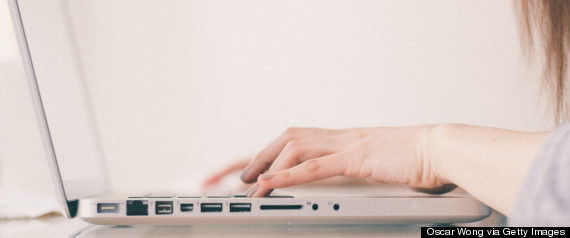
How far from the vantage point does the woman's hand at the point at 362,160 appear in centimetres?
48

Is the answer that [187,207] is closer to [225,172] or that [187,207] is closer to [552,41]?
[225,172]

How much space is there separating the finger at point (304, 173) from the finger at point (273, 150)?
Result: 0.39 ft

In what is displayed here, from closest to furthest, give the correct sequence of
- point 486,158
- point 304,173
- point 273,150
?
point 486,158
point 304,173
point 273,150

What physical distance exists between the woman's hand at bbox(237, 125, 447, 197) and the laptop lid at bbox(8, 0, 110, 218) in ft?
0.87

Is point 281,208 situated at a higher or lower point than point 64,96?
lower

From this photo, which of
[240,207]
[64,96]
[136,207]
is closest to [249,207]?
[240,207]

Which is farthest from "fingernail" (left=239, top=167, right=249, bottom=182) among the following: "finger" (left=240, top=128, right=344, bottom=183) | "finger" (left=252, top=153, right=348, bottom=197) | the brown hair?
the brown hair

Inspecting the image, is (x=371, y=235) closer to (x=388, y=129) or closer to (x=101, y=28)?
(x=388, y=129)

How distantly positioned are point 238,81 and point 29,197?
355 mm

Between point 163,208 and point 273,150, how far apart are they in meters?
0.23

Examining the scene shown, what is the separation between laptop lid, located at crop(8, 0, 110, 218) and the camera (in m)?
0.58

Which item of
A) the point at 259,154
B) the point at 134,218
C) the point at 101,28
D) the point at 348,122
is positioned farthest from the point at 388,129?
the point at 101,28

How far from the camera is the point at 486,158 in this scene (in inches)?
14.9

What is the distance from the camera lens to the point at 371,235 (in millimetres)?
414
